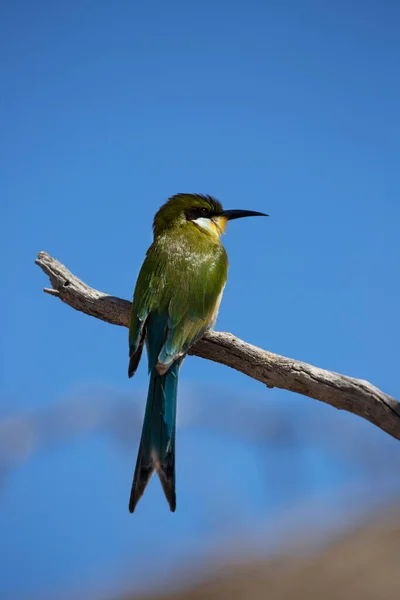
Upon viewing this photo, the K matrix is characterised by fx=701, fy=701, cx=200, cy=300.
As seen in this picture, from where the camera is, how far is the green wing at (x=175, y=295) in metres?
2.66

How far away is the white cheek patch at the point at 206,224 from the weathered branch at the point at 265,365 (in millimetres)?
569

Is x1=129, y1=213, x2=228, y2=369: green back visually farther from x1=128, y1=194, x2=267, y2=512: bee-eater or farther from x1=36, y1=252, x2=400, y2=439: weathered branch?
x1=36, y1=252, x2=400, y2=439: weathered branch

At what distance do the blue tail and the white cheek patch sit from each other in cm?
98

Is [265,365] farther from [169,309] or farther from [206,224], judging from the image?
[206,224]

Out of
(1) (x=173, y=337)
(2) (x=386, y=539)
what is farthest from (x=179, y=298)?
(2) (x=386, y=539)

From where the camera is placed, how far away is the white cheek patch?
3309 mm

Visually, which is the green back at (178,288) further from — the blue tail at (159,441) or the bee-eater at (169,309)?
the blue tail at (159,441)

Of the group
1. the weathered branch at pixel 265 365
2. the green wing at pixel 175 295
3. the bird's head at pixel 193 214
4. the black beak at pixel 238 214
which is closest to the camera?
the weathered branch at pixel 265 365

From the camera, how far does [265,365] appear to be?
261 cm

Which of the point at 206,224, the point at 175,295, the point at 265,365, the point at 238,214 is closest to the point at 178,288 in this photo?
the point at 175,295

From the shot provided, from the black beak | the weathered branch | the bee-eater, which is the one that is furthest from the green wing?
the black beak

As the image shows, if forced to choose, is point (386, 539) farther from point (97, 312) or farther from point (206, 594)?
point (97, 312)

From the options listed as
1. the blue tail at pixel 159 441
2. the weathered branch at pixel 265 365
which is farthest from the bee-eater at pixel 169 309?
the weathered branch at pixel 265 365

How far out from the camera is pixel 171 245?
9.95 ft
